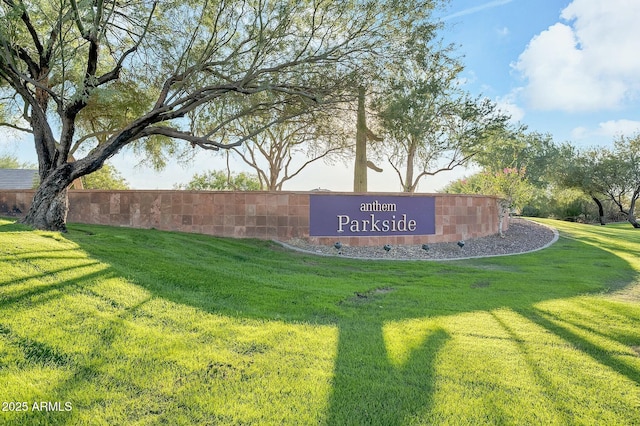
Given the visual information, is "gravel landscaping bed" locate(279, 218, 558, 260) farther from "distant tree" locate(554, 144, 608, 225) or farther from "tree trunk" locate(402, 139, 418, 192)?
"distant tree" locate(554, 144, 608, 225)

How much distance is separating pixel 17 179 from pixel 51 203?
82.9 ft

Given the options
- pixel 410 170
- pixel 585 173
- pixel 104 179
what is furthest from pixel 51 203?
pixel 585 173

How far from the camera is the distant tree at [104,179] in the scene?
26688mm

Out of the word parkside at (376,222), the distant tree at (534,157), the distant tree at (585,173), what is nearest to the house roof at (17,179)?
the word parkside at (376,222)

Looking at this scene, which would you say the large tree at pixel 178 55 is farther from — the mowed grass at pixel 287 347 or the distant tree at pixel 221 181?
the distant tree at pixel 221 181

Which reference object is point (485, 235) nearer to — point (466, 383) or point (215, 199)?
point (215, 199)

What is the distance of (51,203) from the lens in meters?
8.48

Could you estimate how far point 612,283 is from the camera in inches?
305

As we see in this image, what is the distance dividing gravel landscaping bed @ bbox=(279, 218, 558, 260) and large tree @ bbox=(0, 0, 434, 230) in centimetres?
398

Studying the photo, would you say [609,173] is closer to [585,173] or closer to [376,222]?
[585,173]

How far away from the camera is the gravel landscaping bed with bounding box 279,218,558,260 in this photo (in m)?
11.0

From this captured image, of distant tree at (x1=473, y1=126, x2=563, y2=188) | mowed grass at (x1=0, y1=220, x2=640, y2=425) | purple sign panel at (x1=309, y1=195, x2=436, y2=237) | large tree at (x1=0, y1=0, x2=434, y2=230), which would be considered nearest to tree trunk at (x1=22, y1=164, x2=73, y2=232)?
large tree at (x1=0, y1=0, x2=434, y2=230)

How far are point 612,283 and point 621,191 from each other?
2777 centimetres

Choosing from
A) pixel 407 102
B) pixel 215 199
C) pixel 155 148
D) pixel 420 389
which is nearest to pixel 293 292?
pixel 420 389
